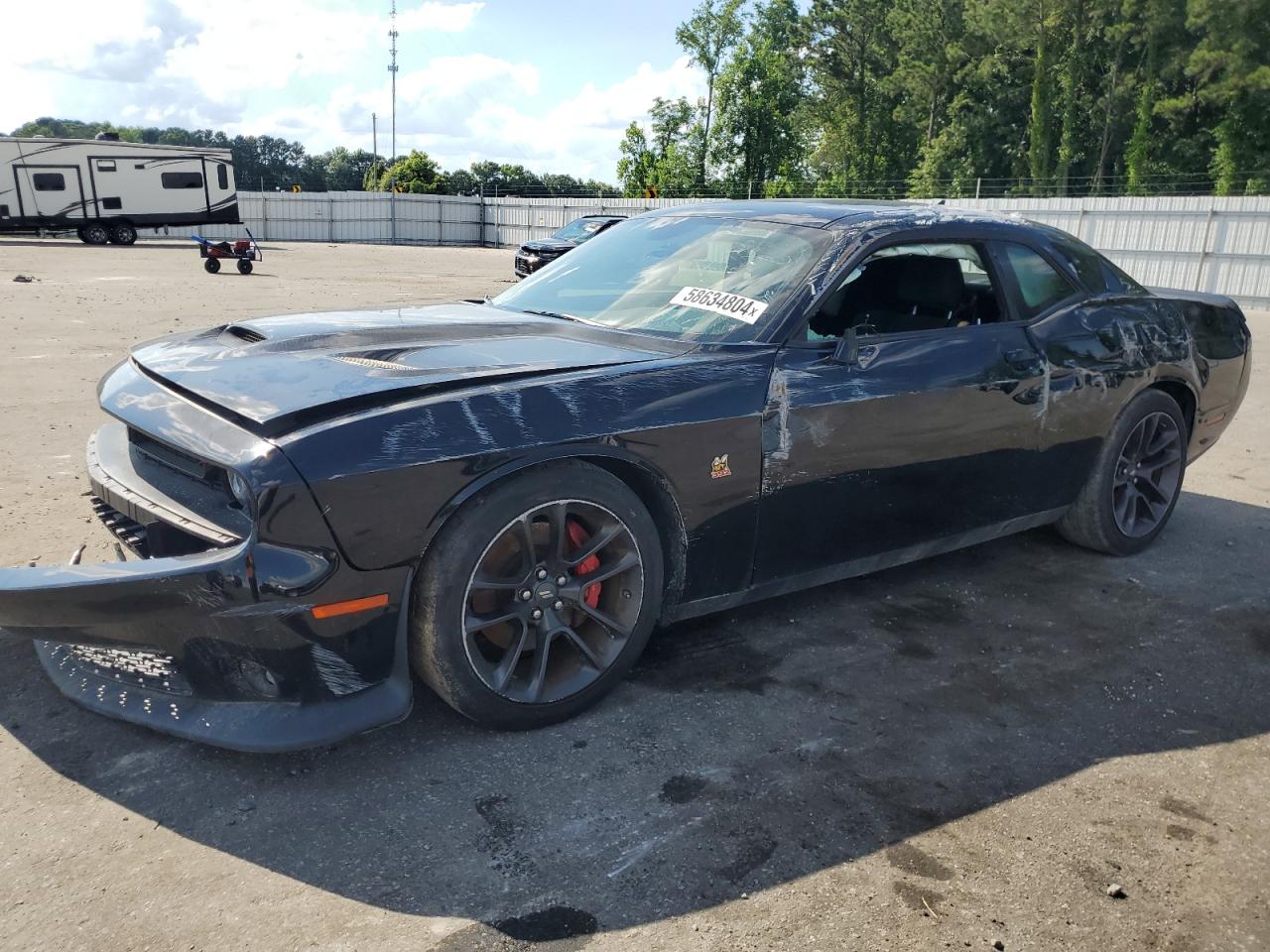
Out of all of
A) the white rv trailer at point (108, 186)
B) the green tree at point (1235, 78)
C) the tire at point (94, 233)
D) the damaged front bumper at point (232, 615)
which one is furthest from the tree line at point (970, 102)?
the damaged front bumper at point (232, 615)

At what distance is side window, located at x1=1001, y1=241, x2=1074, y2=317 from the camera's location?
417 cm

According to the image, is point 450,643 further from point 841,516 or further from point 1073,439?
point 1073,439

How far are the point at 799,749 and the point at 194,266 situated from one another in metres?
23.3

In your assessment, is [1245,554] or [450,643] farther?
[1245,554]

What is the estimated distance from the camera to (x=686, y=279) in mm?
3705

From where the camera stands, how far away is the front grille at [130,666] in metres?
2.63

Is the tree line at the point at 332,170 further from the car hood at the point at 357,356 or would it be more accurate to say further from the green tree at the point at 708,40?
the car hood at the point at 357,356

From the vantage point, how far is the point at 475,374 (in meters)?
2.88

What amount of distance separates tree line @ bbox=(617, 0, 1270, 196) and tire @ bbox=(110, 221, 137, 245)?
2269 cm

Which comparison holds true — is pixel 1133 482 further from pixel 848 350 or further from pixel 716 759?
pixel 716 759

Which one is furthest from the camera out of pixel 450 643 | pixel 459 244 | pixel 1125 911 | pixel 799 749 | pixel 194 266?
pixel 459 244

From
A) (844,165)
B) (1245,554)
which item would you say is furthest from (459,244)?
(1245,554)

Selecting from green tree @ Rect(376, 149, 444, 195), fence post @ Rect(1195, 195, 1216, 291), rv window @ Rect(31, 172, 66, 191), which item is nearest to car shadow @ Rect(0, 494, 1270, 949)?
fence post @ Rect(1195, 195, 1216, 291)

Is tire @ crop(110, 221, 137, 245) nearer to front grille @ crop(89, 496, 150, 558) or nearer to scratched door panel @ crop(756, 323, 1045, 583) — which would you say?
front grille @ crop(89, 496, 150, 558)
